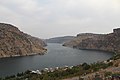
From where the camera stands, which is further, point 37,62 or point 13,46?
point 13,46

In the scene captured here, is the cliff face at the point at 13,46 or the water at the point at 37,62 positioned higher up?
the cliff face at the point at 13,46

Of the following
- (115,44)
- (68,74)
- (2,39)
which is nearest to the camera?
(68,74)

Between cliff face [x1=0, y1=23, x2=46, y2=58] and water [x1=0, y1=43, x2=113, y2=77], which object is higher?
cliff face [x1=0, y1=23, x2=46, y2=58]

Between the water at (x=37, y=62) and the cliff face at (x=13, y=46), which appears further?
the cliff face at (x=13, y=46)

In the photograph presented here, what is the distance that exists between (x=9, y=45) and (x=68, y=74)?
107443mm

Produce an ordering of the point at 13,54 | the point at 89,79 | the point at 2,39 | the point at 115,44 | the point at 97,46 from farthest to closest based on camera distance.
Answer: the point at 97,46 → the point at 115,44 → the point at 2,39 → the point at 13,54 → the point at 89,79

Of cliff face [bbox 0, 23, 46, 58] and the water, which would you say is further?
cliff face [bbox 0, 23, 46, 58]

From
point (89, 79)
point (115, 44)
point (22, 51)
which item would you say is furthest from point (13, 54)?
point (89, 79)

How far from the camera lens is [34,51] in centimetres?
14550

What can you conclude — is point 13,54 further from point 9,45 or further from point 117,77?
point 117,77

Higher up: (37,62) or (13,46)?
(13,46)

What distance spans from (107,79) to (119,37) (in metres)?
158

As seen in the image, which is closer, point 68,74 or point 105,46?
point 68,74

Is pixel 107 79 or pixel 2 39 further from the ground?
pixel 2 39
